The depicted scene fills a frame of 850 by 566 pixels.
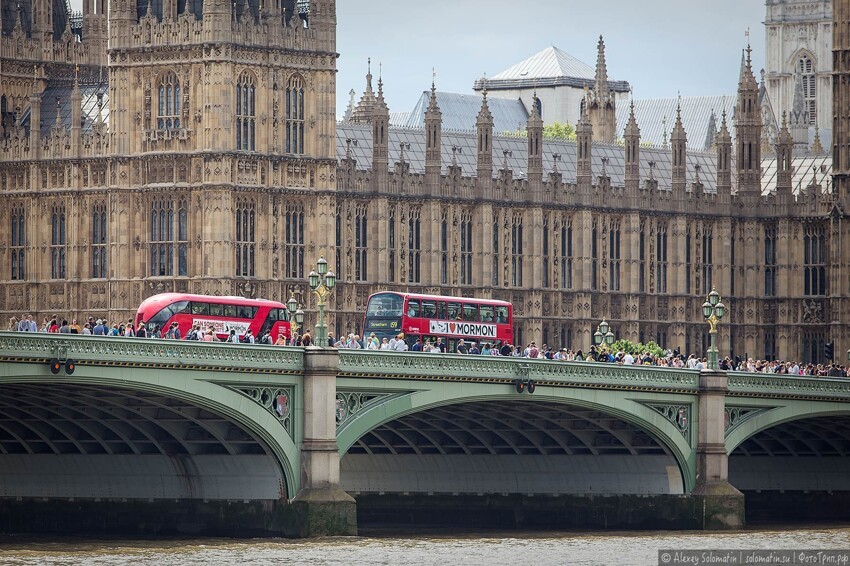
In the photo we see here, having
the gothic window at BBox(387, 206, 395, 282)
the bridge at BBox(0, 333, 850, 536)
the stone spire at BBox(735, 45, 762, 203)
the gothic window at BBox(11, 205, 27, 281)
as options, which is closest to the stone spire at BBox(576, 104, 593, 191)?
the stone spire at BBox(735, 45, 762, 203)

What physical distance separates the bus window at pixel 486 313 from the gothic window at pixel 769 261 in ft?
122

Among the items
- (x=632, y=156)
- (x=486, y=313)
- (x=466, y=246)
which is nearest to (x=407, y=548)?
(x=486, y=313)

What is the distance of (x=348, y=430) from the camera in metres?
91.9

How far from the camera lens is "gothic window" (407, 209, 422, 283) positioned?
135 metres

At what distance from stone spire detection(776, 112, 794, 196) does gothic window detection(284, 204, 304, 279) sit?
33.5 m

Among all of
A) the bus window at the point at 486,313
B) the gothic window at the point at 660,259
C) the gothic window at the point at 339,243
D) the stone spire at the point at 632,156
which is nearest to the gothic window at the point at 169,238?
the gothic window at the point at 339,243

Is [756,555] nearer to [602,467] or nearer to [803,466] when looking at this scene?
[602,467]

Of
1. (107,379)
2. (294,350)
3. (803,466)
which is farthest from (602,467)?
(107,379)

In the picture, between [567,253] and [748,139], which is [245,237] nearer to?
[567,253]

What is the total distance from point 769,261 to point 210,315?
170 feet

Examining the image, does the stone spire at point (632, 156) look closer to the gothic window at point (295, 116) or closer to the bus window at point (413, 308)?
the gothic window at point (295, 116)

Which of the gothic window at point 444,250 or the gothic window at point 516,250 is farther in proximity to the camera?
the gothic window at point 516,250

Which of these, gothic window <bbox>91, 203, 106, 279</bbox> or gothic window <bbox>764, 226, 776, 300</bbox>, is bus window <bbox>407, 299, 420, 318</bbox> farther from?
gothic window <bbox>764, 226, 776, 300</bbox>

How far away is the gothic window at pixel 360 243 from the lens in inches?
5217
